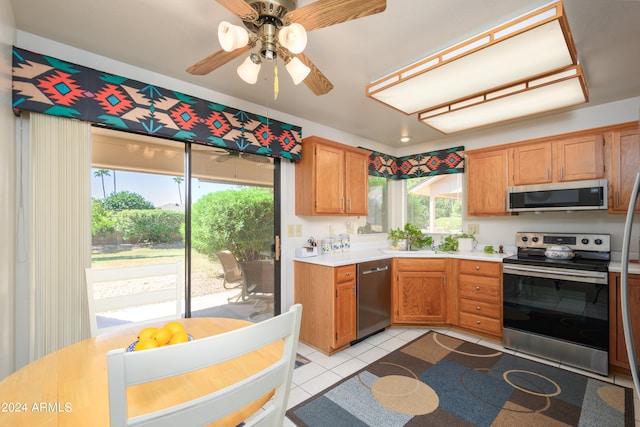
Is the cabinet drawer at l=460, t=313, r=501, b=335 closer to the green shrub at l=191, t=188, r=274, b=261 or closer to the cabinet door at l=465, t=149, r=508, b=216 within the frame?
the cabinet door at l=465, t=149, r=508, b=216

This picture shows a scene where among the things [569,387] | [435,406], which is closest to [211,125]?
[435,406]

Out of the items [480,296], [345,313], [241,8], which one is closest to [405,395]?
[345,313]

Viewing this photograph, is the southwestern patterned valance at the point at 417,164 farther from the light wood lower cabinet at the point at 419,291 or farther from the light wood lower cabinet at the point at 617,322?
the light wood lower cabinet at the point at 617,322

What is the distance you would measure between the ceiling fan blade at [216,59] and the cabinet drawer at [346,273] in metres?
1.93

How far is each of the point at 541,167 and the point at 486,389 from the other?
228 centimetres

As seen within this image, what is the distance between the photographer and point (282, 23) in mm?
1388

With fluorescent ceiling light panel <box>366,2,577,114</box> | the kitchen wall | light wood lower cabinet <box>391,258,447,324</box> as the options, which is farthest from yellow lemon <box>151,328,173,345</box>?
light wood lower cabinet <box>391,258,447,324</box>

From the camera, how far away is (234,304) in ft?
9.10

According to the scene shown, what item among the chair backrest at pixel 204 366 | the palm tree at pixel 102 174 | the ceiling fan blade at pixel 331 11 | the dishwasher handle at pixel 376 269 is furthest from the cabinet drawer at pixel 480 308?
the palm tree at pixel 102 174

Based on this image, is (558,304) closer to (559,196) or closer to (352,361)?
(559,196)

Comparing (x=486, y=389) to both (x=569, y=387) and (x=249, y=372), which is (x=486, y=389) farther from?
(x=249, y=372)

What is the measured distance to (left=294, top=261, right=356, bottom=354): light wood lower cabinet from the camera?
271cm

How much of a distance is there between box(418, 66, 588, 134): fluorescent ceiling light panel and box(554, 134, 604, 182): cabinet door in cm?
55

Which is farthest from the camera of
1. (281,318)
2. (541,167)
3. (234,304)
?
(541,167)
